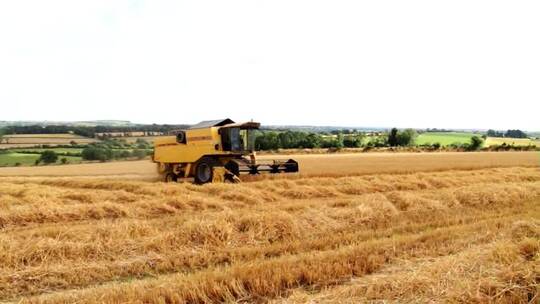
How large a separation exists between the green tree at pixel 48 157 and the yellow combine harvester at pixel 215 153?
61.7 feet

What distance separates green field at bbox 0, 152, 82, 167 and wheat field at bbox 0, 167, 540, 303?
78.9 feet

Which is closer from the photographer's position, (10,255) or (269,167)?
(10,255)

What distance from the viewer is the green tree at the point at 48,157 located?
115 ft

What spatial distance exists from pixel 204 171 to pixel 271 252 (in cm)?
1211

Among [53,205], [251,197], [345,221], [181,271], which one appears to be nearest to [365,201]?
[345,221]

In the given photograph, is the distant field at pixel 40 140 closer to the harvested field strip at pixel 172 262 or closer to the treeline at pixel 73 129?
the treeline at pixel 73 129

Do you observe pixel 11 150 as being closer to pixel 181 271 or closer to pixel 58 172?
pixel 58 172

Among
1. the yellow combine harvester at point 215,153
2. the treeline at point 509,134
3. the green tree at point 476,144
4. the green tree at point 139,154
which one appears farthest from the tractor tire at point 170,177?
the treeline at point 509,134

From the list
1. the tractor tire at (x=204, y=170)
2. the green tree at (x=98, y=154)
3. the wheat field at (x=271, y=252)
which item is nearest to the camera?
the wheat field at (x=271, y=252)

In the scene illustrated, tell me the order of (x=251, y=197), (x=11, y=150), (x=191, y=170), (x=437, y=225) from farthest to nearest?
(x=11, y=150)
(x=191, y=170)
(x=251, y=197)
(x=437, y=225)

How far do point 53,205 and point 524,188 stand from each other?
13.9 metres

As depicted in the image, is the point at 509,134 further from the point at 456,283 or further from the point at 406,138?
the point at 456,283

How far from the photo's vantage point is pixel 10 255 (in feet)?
22.0

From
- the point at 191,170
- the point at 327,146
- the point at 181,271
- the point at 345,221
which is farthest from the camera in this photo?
the point at 327,146
